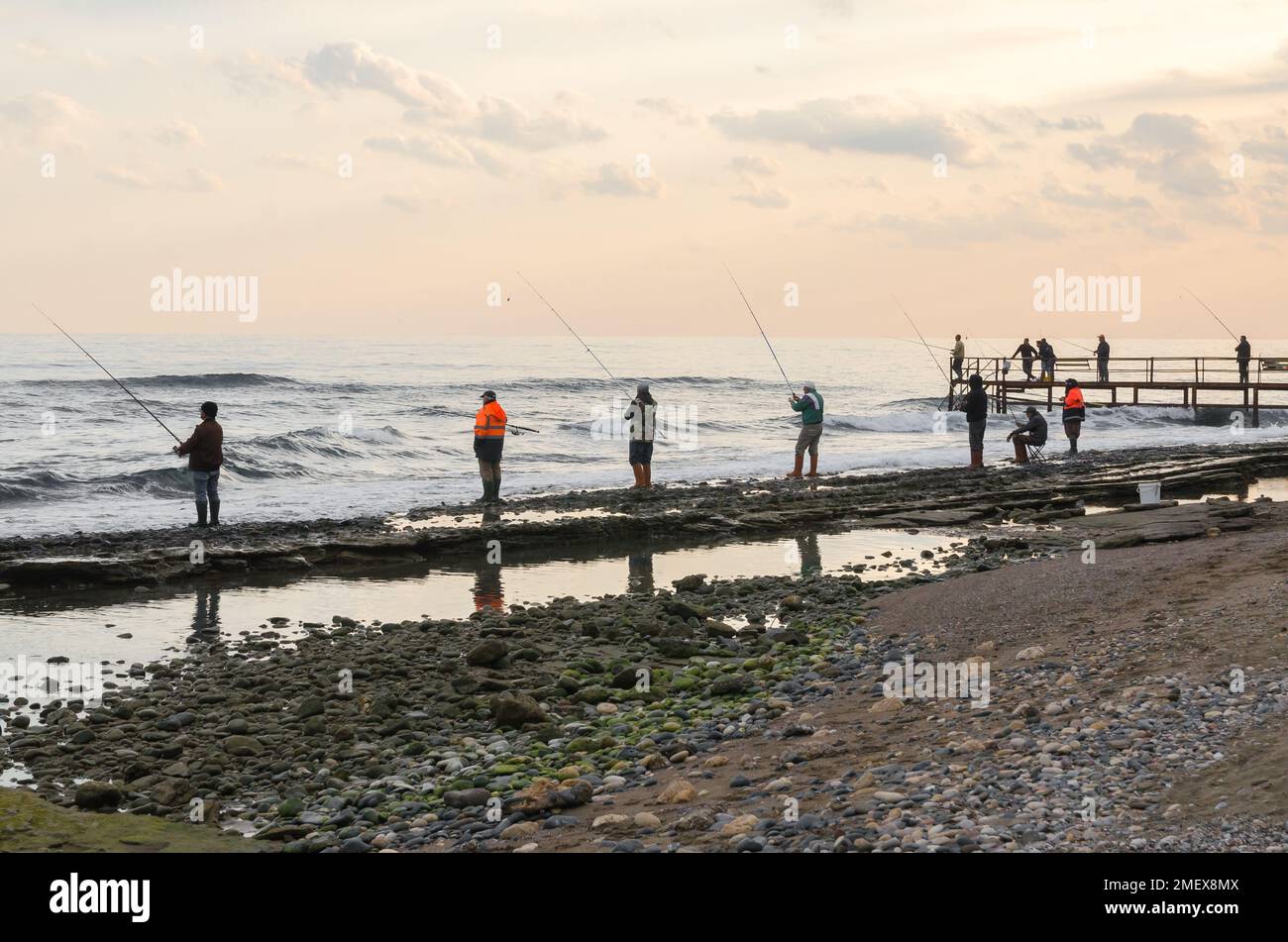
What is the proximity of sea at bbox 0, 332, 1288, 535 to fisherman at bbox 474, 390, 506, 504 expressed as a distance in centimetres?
165

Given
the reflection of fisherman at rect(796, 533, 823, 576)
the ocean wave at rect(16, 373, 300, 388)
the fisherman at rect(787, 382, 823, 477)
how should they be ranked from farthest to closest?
the ocean wave at rect(16, 373, 300, 388)
the fisherman at rect(787, 382, 823, 477)
the reflection of fisherman at rect(796, 533, 823, 576)

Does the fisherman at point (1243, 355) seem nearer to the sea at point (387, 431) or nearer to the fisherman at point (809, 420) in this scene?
the sea at point (387, 431)

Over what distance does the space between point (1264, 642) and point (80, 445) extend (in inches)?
1230

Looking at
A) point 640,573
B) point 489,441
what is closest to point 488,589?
point 640,573

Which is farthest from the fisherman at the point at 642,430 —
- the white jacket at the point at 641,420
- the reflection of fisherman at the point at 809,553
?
the reflection of fisherman at the point at 809,553

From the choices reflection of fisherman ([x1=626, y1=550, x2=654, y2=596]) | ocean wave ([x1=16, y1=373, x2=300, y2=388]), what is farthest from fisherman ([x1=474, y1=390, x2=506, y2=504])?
ocean wave ([x1=16, y1=373, x2=300, y2=388])

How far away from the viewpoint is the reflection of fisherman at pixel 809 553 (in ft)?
49.8

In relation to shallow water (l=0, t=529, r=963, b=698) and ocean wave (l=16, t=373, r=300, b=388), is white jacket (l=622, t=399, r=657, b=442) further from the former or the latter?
ocean wave (l=16, t=373, r=300, b=388)

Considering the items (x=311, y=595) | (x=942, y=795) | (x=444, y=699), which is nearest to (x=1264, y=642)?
(x=942, y=795)

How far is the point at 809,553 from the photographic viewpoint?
16562mm

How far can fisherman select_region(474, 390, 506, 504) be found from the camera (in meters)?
20.6

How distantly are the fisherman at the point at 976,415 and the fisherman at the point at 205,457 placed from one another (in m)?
14.7

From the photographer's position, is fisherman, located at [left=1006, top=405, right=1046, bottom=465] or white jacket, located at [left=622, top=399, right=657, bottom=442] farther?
fisherman, located at [left=1006, top=405, right=1046, bottom=465]
